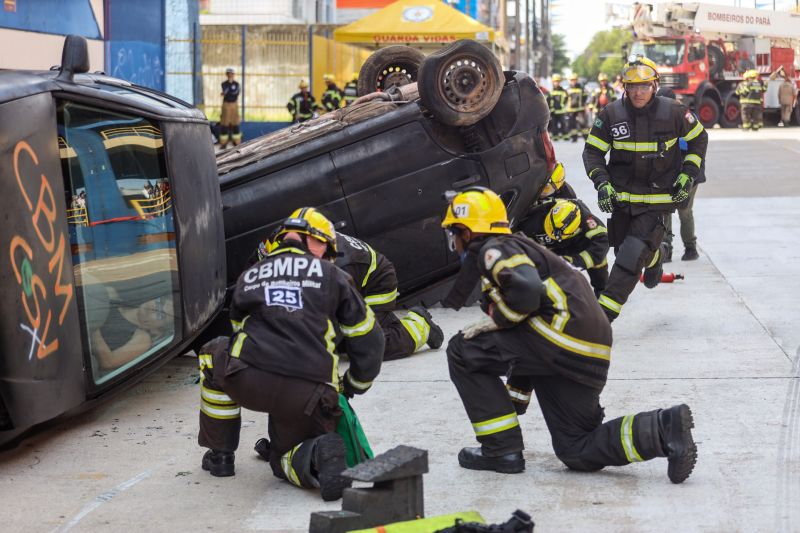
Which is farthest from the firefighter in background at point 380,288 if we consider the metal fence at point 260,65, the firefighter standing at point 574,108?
the firefighter standing at point 574,108

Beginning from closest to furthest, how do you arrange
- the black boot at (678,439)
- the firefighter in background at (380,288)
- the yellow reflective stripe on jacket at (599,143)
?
the black boot at (678,439) → the firefighter in background at (380,288) → the yellow reflective stripe on jacket at (599,143)

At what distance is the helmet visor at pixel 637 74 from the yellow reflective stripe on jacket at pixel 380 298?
89.6 inches

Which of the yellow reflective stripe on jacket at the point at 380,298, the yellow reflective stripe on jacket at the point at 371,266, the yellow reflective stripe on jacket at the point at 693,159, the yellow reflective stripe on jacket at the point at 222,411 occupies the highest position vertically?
the yellow reflective stripe on jacket at the point at 693,159

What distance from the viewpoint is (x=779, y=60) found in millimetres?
39500

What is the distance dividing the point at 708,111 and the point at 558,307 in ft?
109

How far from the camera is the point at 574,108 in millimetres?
32344

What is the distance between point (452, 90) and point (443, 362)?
1.86 m

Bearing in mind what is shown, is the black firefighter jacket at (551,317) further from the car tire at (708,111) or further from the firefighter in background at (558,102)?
the car tire at (708,111)

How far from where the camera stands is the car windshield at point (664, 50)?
35.8 metres

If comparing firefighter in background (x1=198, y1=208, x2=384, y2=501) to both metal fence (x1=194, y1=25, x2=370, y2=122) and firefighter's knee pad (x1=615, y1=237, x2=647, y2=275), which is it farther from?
metal fence (x1=194, y1=25, x2=370, y2=122)

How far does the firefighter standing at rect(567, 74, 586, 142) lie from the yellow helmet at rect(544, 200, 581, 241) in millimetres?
23384

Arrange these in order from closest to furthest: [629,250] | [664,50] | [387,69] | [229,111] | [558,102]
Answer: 1. [629,250]
2. [387,69]
3. [229,111]
4. [558,102]
5. [664,50]

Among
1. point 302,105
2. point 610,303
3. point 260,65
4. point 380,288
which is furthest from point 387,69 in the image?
point 260,65

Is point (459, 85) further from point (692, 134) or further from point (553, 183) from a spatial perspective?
point (692, 134)
